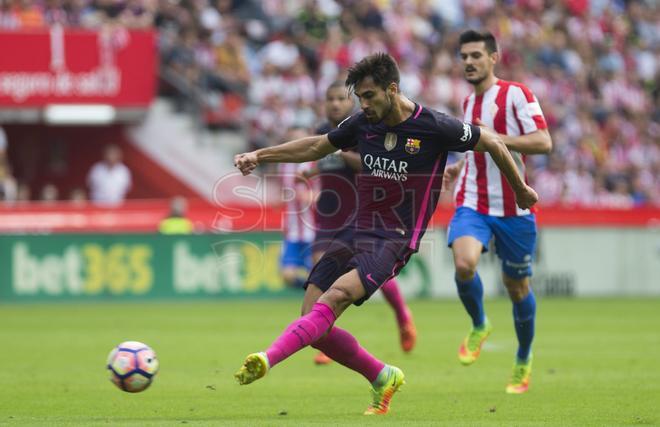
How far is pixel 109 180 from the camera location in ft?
76.0

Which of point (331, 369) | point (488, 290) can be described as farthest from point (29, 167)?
point (331, 369)

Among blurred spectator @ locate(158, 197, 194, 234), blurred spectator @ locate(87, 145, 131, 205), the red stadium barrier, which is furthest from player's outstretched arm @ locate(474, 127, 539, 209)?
blurred spectator @ locate(87, 145, 131, 205)

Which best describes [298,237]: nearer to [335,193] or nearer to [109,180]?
[335,193]

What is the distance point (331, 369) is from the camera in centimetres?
1202

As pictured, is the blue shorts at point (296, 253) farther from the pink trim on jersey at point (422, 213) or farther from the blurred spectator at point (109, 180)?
the pink trim on jersey at point (422, 213)

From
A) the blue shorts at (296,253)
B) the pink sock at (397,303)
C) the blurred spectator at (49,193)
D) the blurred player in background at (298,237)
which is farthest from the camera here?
the blurred spectator at (49,193)

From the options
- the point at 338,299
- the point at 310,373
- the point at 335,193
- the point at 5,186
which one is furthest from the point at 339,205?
the point at 5,186

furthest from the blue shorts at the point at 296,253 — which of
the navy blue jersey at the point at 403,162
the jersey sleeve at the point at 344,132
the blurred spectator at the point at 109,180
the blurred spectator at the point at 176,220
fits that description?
the jersey sleeve at the point at 344,132

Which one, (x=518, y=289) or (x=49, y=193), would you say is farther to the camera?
(x=49, y=193)

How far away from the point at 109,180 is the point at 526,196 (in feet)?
50.8

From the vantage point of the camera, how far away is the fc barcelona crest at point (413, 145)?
→ 8.43m

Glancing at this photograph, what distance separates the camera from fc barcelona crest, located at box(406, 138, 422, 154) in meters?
8.43

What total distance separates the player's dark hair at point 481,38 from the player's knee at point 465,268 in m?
1.80

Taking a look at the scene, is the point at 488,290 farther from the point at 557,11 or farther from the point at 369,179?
the point at 369,179
